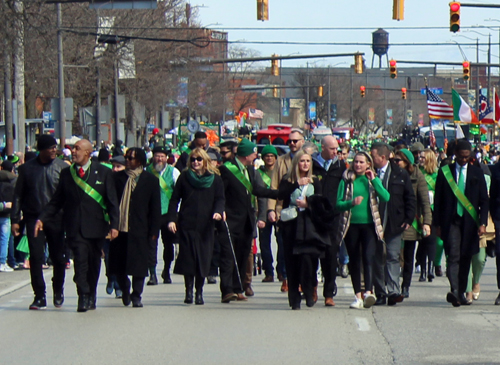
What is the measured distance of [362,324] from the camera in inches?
400

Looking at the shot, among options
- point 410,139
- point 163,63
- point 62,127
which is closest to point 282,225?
point 62,127

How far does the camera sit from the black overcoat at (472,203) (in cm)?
1141

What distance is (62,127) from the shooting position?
99.1 ft

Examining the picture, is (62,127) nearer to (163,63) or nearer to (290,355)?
(163,63)

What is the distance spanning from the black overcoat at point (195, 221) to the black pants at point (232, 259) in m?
0.23

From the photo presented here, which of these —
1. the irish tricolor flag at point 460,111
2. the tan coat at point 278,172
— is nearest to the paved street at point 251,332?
the tan coat at point 278,172

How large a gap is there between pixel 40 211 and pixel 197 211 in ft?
5.65

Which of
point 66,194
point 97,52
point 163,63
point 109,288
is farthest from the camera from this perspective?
point 163,63

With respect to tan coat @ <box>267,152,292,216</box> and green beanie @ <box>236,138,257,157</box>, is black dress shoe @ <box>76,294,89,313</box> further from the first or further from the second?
green beanie @ <box>236,138,257,157</box>

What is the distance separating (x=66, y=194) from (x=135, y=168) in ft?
3.73

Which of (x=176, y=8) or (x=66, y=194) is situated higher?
(x=176, y=8)

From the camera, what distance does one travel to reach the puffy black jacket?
451 inches

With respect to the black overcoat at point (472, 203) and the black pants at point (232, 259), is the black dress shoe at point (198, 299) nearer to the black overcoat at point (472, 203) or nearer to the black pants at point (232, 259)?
the black pants at point (232, 259)

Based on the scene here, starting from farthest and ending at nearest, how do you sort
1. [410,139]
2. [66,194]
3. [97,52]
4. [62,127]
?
[410,139]
[97,52]
[62,127]
[66,194]
